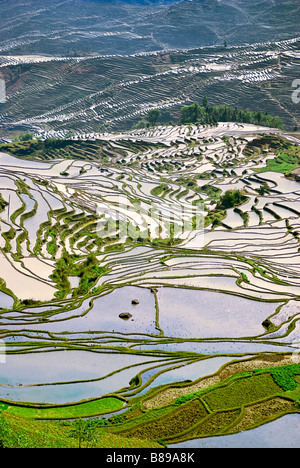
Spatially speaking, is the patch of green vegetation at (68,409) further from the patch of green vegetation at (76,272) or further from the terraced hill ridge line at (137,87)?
the terraced hill ridge line at (137,87)

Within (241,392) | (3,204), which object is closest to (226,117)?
(3,204)

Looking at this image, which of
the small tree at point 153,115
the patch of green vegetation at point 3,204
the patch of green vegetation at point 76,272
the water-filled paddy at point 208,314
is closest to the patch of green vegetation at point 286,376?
the water-filled paddy at point 208,314

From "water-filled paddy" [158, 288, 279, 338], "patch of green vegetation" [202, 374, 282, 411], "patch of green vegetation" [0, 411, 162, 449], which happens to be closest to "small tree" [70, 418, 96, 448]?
"patch of green vegetation" [0, 411, 162, 449]

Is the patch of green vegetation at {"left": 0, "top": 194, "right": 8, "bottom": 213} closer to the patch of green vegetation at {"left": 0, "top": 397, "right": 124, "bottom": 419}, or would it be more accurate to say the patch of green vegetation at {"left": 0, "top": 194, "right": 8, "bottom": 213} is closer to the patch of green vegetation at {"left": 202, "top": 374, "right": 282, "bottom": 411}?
the patch of green vegetation at {"left": 0, "top": 397, "right": 124, "bottom": 419}

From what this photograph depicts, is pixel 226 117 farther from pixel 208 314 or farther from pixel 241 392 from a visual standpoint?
pixel 241 392

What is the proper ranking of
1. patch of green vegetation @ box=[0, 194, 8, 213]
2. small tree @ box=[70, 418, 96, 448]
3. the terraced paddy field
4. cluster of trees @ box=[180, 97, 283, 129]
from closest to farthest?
small tree @ box=[70, 418, 96, 448]
the terraced paddy field
patch of green vegetation @ box=[0, 194, 8, 213]
cluster of trees @ box=[180, 97, 283, 129]

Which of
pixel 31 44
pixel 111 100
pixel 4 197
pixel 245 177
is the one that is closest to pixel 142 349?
pixel 4 197

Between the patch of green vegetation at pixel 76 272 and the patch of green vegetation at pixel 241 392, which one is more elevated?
the patch of green vegetation at pixel 241 392
